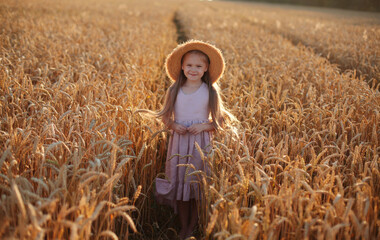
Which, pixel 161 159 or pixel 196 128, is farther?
pixel 161 159

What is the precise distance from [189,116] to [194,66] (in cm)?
40

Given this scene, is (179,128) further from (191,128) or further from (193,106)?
(193,106)

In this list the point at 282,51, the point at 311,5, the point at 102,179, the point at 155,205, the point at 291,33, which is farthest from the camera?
the point at 311,5

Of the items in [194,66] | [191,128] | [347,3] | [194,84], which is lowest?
[191,128]

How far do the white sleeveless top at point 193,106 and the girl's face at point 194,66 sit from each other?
0.41 feet

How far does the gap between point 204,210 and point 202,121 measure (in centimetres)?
73

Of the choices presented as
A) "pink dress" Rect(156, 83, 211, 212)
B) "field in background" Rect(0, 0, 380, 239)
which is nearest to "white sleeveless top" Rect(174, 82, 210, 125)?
"pink dress" Rect(156, 83, 211, 212)

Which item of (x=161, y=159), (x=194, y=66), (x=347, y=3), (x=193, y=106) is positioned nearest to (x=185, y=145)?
(x=193, y=106)

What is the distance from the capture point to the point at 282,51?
716 centimetres

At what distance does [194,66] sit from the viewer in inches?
91.4

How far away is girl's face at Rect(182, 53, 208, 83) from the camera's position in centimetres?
231

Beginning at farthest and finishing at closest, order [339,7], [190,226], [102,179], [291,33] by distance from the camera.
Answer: [339,7] < [291,33] < [190,226] < [102,179]

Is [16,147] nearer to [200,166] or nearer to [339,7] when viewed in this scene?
[200,166]

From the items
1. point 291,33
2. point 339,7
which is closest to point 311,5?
point 339,7
